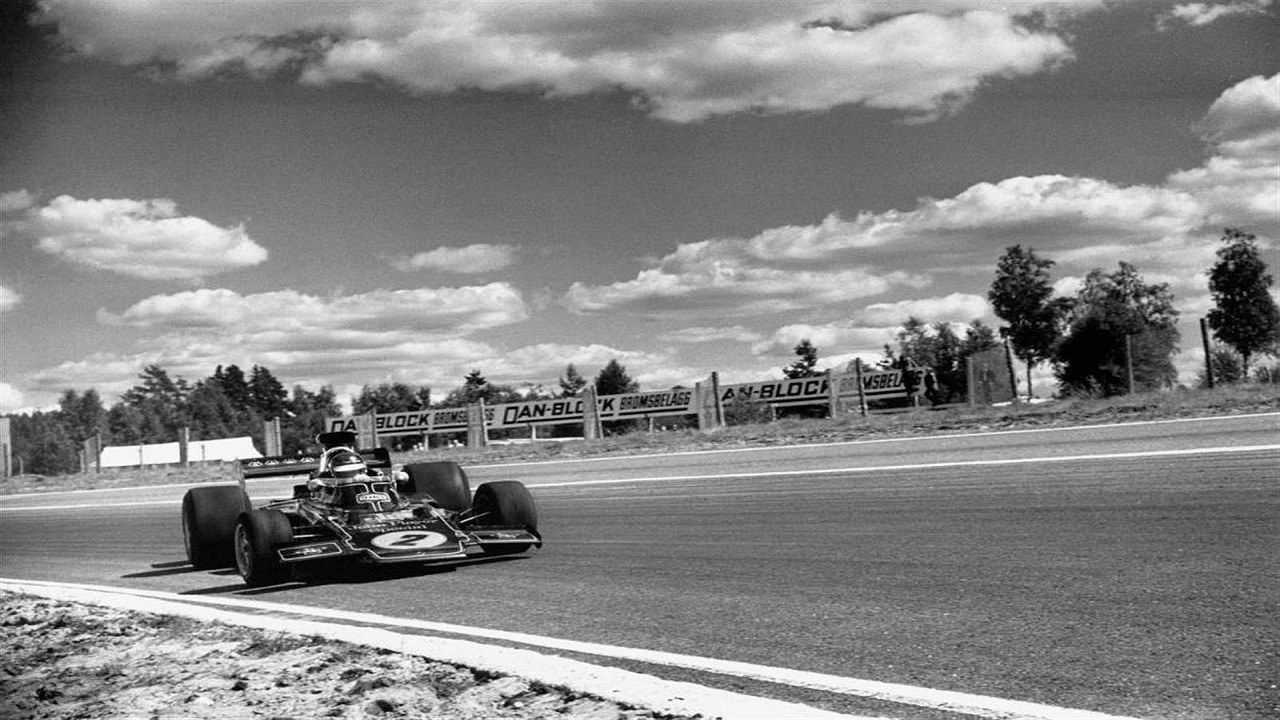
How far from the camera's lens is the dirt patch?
4328 mm

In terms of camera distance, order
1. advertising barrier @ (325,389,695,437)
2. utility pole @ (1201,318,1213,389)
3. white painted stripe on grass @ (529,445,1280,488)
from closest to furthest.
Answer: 1. white painted stripe on grass @ (529,445,1280,488)
2. utility pole @ (1201,318,1213,389)
3. advertising barrier @ (325,389,695,437)

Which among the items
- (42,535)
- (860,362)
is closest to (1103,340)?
(860,362)

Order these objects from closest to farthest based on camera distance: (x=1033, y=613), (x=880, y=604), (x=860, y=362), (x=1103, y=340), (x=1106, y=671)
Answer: (x=1106, y=671) < (x=1033, y=613) < (x=880, y=604) < (x=860, y=362) < (x=1103, y=340)

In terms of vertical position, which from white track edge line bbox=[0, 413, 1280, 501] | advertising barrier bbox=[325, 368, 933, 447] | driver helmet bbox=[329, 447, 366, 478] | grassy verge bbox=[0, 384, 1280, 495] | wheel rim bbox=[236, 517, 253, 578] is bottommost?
wheel rim bbox=[236, 517, 253, 578]

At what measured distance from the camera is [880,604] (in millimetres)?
5949

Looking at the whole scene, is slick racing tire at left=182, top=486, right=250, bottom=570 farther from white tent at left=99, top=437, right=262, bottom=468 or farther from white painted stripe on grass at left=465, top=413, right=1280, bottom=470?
white tent at left=99, top=437, right=262, bottom=468

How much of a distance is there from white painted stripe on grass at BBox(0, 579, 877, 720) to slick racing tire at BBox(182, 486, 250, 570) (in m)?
3.70

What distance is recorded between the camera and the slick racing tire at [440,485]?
1096 cm

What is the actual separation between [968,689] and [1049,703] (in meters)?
0.31

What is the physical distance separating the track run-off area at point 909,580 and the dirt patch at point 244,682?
65cm

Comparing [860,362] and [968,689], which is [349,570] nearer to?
[968,689]

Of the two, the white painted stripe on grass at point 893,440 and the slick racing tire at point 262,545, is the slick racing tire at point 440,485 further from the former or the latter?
the white painted stripe on grass at point 893,440

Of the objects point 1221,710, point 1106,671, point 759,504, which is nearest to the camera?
point 1221,710

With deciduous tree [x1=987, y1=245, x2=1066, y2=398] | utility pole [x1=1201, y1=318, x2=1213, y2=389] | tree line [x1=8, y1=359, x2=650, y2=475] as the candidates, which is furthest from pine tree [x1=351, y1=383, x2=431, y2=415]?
utility pole [x1=1201, y1=318, x2=1213, y2=389]
